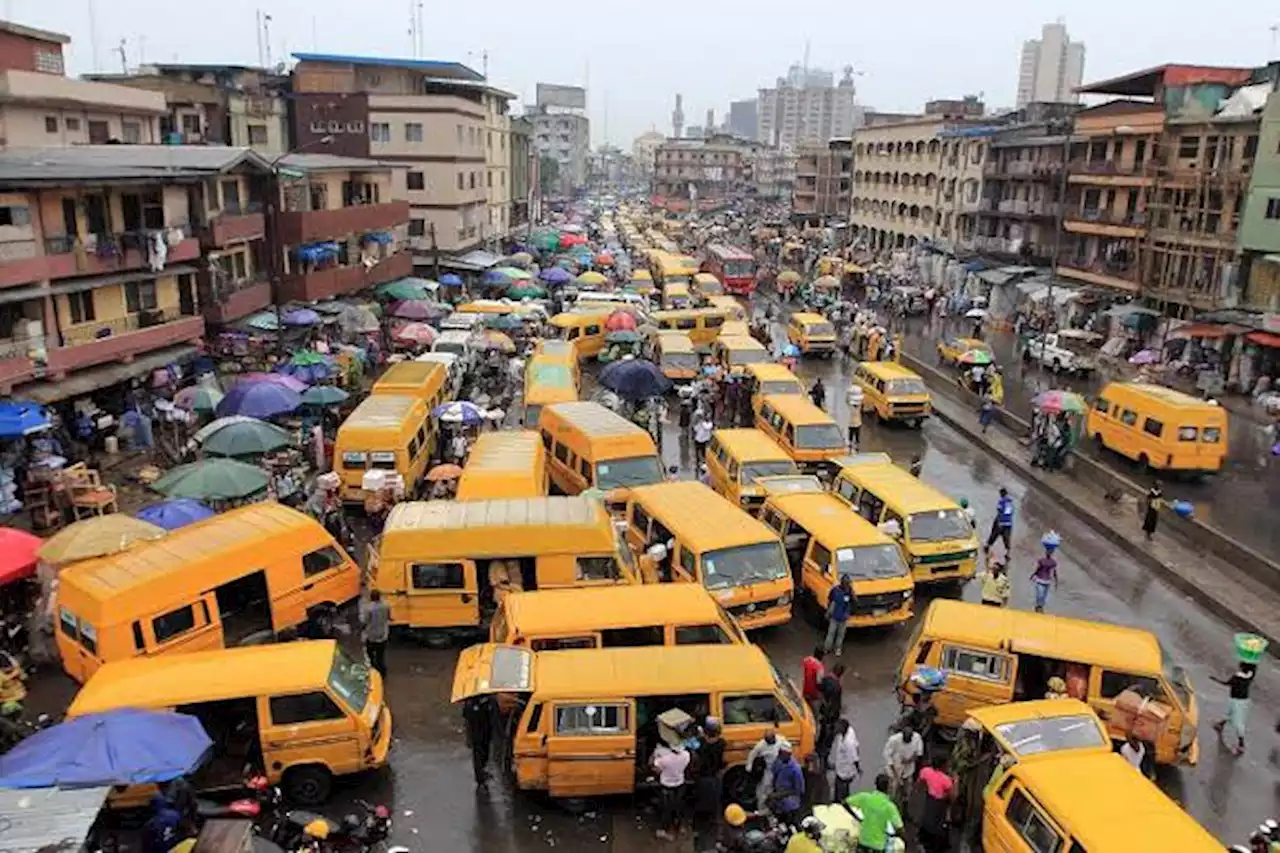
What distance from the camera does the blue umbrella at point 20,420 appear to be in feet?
66.8

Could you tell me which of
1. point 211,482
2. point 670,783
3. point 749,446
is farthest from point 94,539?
point 749,446

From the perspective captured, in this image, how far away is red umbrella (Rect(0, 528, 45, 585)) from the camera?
15.3m

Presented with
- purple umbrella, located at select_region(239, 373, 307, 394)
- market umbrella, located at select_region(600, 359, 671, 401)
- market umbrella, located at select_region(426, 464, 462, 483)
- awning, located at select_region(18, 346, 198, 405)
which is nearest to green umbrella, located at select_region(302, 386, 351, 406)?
purple umbrella, located at select_region(239, 373, 307, 394)

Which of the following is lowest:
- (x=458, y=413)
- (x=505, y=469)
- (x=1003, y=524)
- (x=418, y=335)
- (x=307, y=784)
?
(x=307, y=784)

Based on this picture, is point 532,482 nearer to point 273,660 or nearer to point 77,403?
point 273,660

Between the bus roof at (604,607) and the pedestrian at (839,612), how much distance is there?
250cm

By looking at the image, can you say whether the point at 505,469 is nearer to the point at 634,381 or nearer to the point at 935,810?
the point at 634,381

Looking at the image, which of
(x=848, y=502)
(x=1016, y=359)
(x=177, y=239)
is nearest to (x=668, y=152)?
(x=1016, y=359)

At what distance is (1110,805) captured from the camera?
9.27m

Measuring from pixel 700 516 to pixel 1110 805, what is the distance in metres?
8.67

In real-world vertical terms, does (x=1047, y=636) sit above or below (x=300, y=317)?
below

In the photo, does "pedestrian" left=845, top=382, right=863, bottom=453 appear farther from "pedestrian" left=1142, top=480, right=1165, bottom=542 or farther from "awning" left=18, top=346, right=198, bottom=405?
"awning" left=18, top=346, right=198, bottom=405

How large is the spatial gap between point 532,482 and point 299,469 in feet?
23.3

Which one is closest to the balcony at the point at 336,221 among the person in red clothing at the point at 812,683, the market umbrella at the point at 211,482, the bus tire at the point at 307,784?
the market umbrella at the point at 211,482
